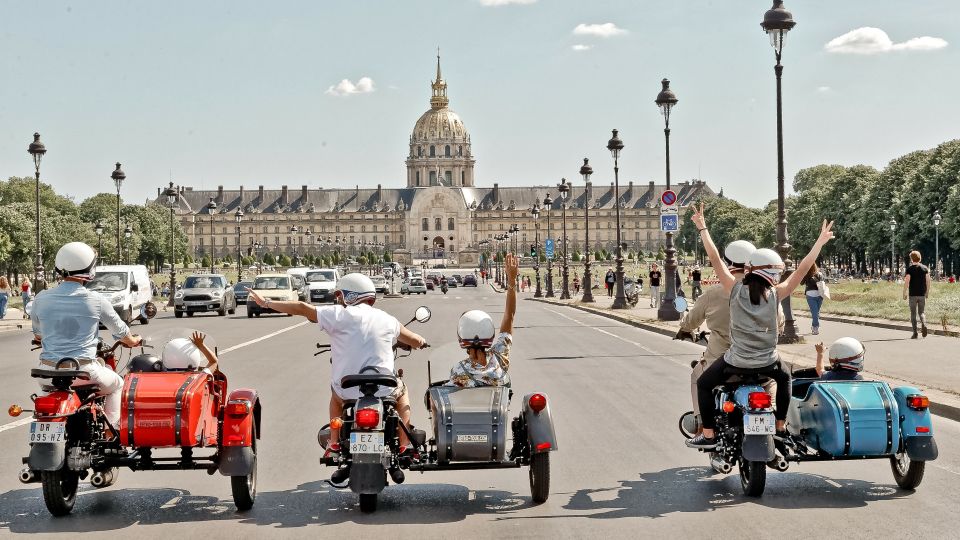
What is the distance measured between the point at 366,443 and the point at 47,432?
1.87 metres

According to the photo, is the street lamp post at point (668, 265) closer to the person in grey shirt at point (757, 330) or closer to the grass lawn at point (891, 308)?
the grass lawn at point (891, 308)

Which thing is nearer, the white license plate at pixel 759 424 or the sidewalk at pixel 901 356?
the white license plate at pixel 759 424

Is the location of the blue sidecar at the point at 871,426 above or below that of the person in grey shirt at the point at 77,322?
below

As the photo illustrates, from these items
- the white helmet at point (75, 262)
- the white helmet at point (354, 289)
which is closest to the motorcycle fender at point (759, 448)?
the white helmet at point (354, 289)

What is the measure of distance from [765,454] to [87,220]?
141520 millimetres

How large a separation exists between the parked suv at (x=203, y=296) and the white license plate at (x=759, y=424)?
3479 centimetres

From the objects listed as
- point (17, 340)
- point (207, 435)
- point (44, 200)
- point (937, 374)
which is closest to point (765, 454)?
point (207, 435)

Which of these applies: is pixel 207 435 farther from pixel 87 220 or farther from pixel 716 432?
pixel 87 220

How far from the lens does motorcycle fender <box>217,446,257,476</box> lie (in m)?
7.27

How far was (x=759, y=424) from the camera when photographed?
25.0 ft

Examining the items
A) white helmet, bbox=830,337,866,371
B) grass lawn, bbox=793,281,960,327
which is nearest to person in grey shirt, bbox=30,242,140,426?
white helmet, bbox=830,337,866,371

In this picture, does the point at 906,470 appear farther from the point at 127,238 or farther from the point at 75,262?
the point at 127,238

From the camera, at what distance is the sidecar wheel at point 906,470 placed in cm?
791

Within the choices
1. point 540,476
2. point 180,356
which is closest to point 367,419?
point 540,476
